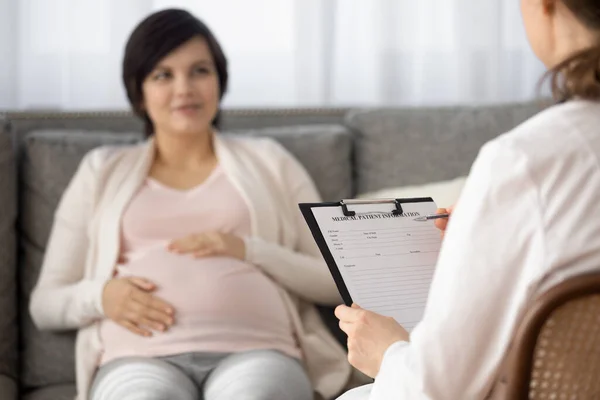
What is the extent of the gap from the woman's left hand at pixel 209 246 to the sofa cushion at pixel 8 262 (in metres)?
0.46

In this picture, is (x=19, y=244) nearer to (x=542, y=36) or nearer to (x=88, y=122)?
(x=88, y=122)

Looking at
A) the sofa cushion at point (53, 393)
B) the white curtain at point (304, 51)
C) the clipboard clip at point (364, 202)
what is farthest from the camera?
the white curtain at point (304, 51)

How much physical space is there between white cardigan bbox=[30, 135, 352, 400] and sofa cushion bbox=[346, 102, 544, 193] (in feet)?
0.84

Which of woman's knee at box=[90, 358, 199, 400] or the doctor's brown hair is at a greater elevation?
the doctor's brown hair

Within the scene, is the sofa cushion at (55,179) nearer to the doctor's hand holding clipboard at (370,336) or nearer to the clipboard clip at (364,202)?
the clipboard clip at (364,202)

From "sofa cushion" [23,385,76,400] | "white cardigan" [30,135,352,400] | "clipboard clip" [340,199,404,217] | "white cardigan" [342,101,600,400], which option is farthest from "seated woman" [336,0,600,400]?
"sofa cushion" [23,385,76,400]

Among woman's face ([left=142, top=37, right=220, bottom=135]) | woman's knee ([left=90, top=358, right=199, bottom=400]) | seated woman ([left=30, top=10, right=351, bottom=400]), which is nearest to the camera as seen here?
woman's knee ([left=90, top=358, right=199, bottom=400])

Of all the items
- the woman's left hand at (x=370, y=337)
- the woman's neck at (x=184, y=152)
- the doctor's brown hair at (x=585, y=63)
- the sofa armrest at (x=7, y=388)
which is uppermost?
the doctor's brown hair at (x=585, y=63)

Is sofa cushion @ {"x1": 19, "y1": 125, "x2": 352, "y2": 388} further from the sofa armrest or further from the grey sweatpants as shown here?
the grey sweatpants

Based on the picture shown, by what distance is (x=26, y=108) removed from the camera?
8.71ft

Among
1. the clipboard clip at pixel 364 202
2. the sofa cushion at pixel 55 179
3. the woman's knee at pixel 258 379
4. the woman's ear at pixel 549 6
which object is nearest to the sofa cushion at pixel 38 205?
the sofa cushion at pixel 55 179

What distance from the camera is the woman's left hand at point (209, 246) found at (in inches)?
80.9

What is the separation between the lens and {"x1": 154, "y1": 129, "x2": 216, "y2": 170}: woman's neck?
2268 mm

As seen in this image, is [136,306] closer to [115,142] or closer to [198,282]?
[198,282]
